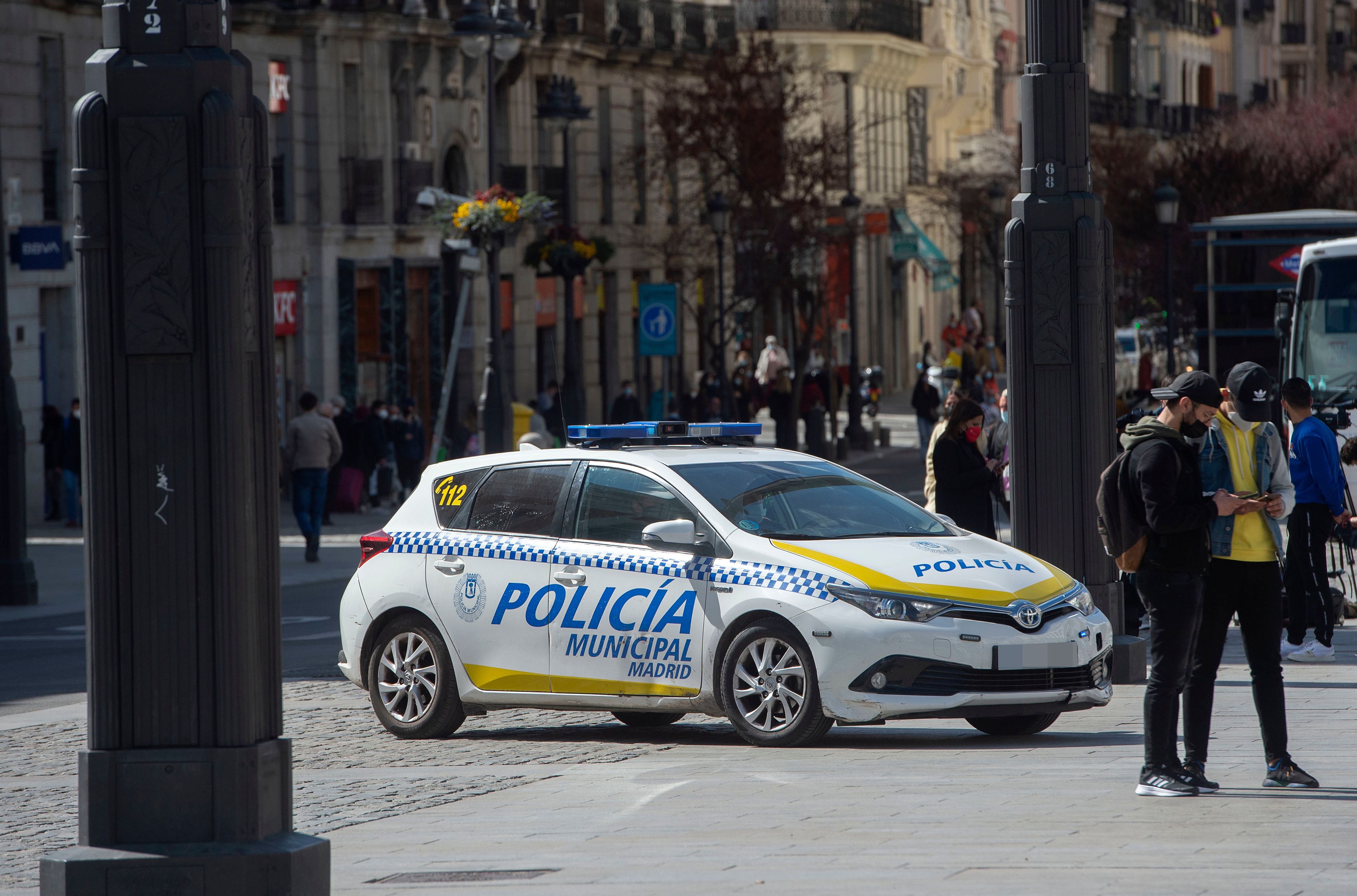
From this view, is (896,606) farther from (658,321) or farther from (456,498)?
(658,321)

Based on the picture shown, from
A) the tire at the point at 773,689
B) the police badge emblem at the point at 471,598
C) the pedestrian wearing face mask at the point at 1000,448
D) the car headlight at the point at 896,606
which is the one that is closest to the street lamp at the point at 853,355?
the pedestrian wearing face mask at the point at 1000,448

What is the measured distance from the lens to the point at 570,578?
1186 cm

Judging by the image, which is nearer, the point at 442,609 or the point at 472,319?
the point at 442,609

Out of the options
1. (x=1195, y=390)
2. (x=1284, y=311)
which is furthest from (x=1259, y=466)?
(x=1284, y=311)

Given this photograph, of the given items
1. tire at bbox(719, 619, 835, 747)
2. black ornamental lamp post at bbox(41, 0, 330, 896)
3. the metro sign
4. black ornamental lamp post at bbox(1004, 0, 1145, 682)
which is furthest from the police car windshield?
the metro sign

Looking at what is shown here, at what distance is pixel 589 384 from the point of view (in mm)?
52250

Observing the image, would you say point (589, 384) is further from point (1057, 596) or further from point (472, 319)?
point (1057, 596)

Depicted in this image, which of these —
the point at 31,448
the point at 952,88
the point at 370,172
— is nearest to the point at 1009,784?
the point at 31,448

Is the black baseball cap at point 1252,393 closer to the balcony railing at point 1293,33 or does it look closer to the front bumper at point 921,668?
the front bumper at point 921,668

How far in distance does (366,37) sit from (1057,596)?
32.4m

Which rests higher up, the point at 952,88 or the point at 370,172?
the point at 952,88

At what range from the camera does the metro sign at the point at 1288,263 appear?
3266 cm

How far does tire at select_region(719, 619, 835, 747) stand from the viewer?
439 inches

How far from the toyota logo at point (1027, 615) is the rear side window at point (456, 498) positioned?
116 inches
